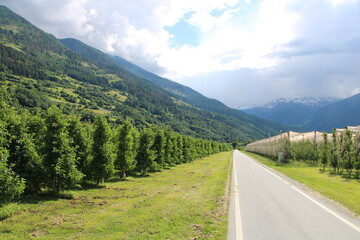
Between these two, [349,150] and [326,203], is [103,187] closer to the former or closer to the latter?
[326,203]

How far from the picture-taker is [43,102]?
150 meters

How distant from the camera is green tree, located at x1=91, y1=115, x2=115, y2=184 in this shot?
20.5 metres

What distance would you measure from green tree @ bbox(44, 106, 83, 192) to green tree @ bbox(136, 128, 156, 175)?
594 inches

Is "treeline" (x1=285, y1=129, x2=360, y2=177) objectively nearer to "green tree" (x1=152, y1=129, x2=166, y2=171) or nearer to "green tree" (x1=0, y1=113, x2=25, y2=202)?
"green tree" (x1=152, y1=129, x2=166, y2=171)

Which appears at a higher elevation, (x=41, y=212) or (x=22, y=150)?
(x=22, y=150)

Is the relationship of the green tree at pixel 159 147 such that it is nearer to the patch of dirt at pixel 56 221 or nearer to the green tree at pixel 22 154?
the green tree at pixel 22 154

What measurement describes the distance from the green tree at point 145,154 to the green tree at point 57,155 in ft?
49.5

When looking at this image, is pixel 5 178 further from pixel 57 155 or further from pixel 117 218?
pixel 117 218

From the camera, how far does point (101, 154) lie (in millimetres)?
20906

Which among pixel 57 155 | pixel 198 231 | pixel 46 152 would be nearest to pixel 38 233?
pixel 198 231

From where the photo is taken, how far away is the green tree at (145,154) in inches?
1205

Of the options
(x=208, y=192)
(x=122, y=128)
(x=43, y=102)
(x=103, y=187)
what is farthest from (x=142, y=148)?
(x=43, y=102)

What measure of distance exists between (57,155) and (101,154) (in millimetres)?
5843

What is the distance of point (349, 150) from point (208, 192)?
26897mm
